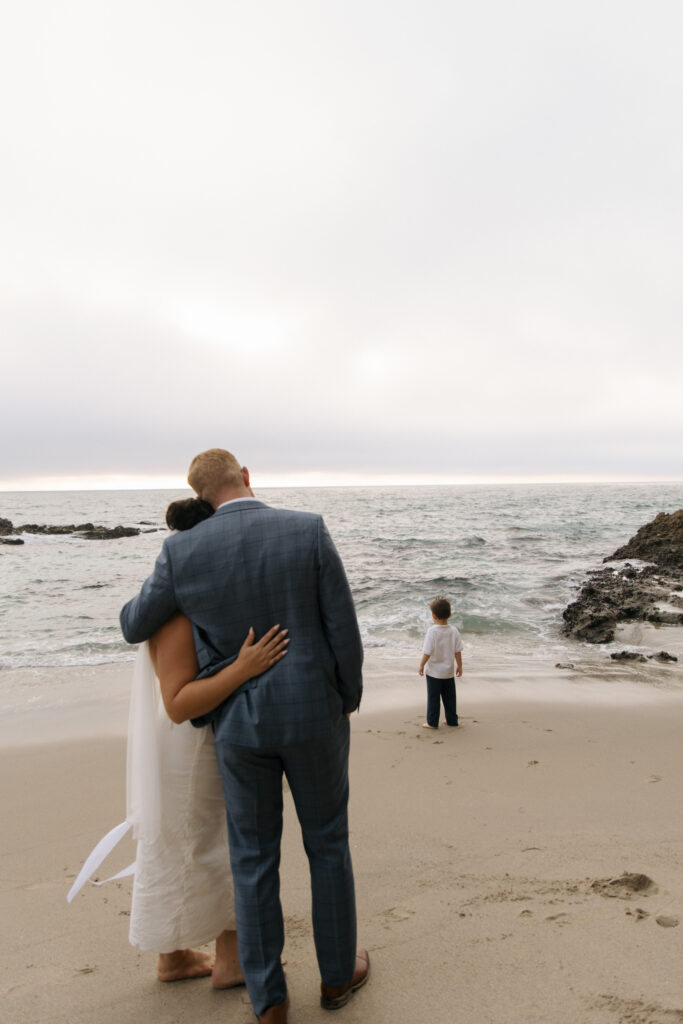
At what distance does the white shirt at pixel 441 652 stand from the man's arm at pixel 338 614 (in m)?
3.69

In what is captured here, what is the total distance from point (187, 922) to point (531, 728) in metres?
4.21

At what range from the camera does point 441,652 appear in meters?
5.62

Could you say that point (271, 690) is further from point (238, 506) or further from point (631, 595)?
point (631, 595)

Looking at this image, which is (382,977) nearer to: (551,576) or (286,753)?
(286,753)

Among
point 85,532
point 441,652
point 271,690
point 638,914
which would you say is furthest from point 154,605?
point 85,532

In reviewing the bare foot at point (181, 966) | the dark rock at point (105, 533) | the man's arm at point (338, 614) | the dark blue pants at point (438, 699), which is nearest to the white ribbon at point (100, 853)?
the bare foot at point (181, 966)

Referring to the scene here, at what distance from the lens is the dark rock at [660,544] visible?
19.3m

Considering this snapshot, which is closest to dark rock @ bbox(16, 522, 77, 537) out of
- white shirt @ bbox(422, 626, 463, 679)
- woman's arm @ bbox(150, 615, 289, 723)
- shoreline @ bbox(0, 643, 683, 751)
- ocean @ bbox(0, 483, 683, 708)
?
ocean @ bbox(0, 483, 683, 708)

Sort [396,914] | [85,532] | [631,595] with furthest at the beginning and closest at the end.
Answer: [85,532] → [631,595] → [396,914]

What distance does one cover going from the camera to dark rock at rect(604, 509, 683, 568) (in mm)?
19308

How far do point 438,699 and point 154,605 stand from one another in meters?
4.31

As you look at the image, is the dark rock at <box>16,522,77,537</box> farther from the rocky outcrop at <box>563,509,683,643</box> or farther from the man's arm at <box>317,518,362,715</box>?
the man's arm at <box>317,518,362,715</box>

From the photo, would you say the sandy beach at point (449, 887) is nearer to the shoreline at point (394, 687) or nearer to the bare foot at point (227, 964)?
the bare foot at point (227, 964)

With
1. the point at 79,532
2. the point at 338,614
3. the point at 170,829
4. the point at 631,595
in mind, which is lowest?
the point at 79,532
